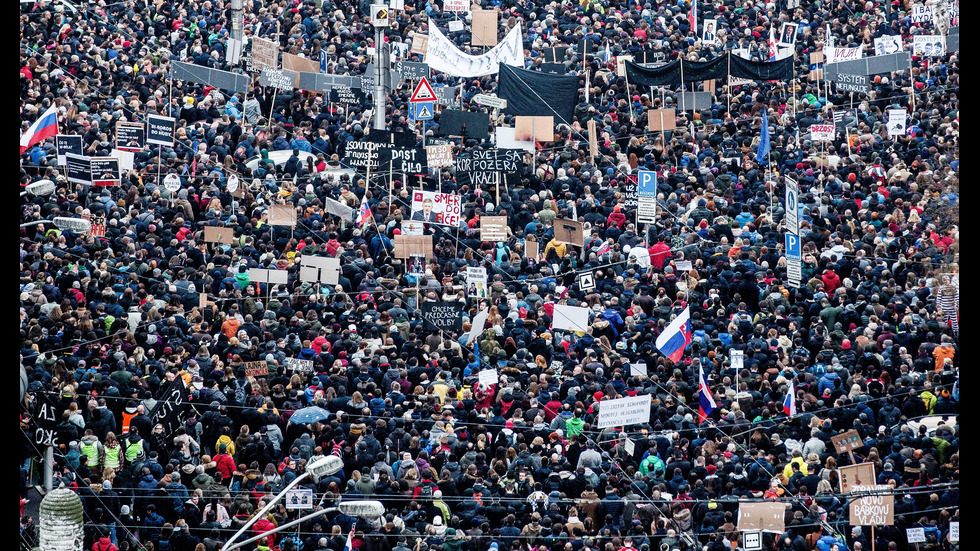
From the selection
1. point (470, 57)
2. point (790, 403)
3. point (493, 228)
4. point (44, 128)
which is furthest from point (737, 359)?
point (44, 128)

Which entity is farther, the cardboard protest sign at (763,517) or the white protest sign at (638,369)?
the white protest sign at (638,369)

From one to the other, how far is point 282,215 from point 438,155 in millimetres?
3042

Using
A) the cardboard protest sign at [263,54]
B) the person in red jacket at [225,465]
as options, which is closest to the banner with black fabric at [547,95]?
the cardboard protest sign at [263,54]

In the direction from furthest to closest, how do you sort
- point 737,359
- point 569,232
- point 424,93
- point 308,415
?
point 424,93, point 569,232, point 737,359, point 308,415

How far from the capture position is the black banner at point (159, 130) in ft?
94.4

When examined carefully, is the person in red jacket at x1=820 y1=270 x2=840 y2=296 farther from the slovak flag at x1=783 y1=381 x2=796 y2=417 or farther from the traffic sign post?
the traffic sign post

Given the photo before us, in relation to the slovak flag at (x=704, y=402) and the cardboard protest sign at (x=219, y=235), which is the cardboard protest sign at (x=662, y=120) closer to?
the cardboard protest sign at (x=219, y=235)

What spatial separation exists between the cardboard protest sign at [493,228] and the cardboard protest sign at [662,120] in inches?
212

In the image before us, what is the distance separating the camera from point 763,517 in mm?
20938

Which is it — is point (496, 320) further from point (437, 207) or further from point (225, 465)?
point (225, 465)

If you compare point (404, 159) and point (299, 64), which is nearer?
point (404, 159)

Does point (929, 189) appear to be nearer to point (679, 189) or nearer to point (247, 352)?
point (679, 189)
